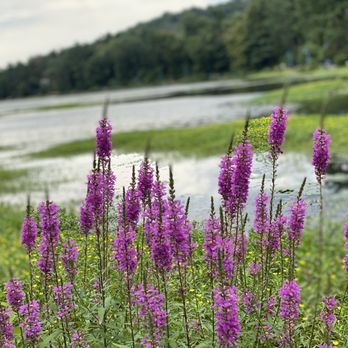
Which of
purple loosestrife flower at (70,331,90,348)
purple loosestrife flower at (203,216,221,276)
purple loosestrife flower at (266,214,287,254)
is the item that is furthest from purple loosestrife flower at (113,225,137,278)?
purple loosestrife flower at (266,214,287,254)

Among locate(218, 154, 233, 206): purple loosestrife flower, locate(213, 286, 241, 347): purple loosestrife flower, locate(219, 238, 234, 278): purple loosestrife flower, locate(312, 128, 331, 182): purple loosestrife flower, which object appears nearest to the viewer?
locate(213, 286, 241, 347): purple loosestrife flower

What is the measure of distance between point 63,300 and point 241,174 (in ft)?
6.40

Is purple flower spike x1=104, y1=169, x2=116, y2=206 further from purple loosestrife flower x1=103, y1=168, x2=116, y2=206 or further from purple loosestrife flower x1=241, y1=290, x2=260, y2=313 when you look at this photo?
purple loosestrife flower x1=241, y1=290, x2=260, y2=313

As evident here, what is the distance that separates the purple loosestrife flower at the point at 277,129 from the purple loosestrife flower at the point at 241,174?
1.43 ft

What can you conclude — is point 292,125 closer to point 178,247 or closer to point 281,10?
point 178,247

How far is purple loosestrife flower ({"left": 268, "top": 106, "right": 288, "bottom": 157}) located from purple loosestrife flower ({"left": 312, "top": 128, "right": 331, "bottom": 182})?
34cm

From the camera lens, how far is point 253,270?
5.94 meters

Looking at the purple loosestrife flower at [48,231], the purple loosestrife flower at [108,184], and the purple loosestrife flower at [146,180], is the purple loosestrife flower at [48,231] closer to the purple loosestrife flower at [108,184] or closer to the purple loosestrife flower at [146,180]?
the purple loosestrife flower at [108,184]

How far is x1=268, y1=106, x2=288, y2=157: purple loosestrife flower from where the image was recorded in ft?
16.3

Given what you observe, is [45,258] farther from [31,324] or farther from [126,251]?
[126,251]

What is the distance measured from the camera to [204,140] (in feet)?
126

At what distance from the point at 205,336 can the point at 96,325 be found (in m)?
1.04

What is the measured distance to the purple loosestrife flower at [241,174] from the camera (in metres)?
4.69

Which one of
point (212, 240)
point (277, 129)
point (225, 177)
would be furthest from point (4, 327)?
point (277, 129)
